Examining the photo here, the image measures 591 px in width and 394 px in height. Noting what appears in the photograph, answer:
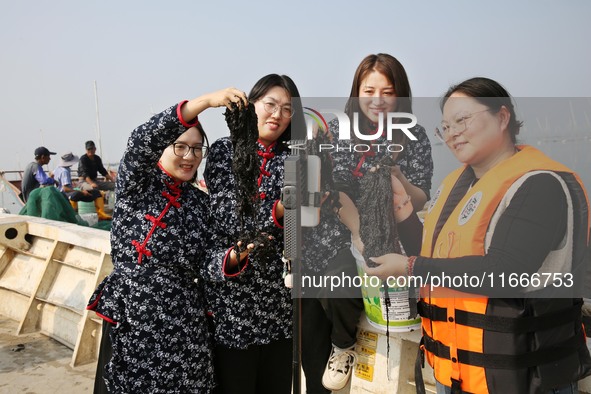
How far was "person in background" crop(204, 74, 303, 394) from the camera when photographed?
229 centimetres

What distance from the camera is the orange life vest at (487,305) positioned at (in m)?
1.57

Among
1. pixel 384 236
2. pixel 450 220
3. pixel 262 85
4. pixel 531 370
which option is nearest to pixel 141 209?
pixel 262 85

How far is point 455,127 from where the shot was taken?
5.59 feet

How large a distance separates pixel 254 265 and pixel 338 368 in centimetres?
58

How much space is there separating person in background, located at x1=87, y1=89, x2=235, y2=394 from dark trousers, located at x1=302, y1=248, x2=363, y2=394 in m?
0.49

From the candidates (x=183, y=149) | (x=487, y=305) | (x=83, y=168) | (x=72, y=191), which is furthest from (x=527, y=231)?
(x=83, y=168)

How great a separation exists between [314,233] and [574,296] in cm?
86

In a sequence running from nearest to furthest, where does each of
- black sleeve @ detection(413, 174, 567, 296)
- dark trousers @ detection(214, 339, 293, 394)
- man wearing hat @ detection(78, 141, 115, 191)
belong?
black sleeve @ detection(413, 174, 567, 296), dark trousers @ detection(214, 339, 293, 394), man wearing hat @ detection(78, 141, 115, 191)

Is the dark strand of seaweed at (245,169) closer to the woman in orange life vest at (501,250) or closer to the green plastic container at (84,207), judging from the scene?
the woman in orange life vest at (501,250)

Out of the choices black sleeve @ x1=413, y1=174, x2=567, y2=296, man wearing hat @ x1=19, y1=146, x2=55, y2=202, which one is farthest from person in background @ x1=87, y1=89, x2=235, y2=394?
man wearing hat @ x1=19, y1=146, x2=55, y2=202

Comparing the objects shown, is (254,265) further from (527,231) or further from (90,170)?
(90,170)

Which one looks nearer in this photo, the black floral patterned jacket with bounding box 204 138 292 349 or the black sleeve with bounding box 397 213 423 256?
the black sleeve with bounding box 397 213 423 256

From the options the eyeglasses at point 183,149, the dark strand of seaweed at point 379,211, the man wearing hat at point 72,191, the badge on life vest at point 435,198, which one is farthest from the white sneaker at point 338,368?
the man wearing hat at point 72,191

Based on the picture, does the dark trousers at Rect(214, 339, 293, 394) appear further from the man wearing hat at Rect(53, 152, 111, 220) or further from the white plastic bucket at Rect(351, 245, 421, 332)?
the man wearing hat at Rect(53, 152, 111, 220)
